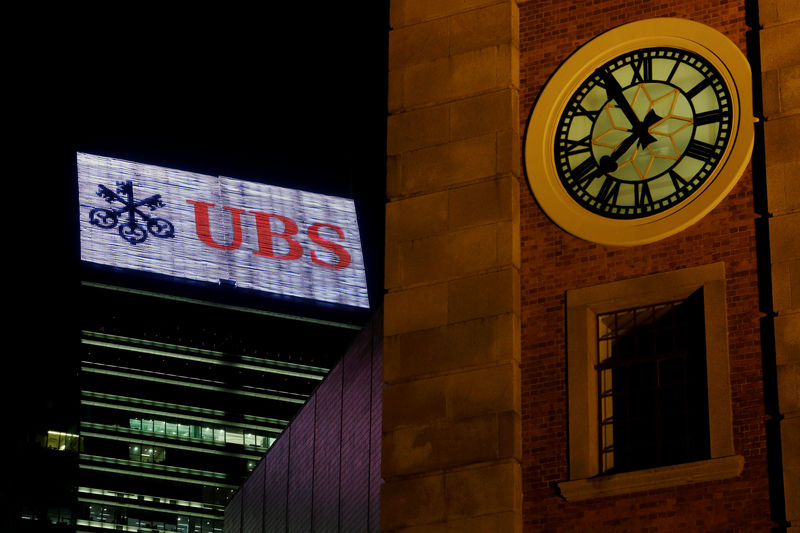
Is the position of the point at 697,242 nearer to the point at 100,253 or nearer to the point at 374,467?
the point at 374,467

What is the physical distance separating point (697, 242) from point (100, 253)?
103 meters

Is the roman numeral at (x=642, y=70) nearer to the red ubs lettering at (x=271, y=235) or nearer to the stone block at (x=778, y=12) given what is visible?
the stone block at (x=778, y=12)

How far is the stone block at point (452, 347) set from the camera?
949 inches

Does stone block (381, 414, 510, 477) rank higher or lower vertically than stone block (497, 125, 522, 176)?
lower

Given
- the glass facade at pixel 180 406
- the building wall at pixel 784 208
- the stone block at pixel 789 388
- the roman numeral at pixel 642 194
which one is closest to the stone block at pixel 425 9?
the roman numeral at pixel 642 194

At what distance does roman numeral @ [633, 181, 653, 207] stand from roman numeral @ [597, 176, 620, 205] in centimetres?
25

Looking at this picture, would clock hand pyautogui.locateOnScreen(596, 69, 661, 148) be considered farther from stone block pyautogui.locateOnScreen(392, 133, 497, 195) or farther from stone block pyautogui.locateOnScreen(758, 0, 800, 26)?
stone block pyautogui.locateOnScreen(758, 0, 800, 26)

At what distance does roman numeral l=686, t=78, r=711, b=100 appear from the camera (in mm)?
24484

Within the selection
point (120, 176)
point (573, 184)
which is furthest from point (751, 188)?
point (120, 176)

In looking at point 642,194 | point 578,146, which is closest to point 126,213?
point 578,146

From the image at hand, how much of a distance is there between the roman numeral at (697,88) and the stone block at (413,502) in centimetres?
576

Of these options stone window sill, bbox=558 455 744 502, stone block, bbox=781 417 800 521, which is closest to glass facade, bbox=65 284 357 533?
stone window sill, bbox=558 455 744 502

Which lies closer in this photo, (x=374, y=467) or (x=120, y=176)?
(x=374, y=467)

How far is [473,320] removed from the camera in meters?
24.4
